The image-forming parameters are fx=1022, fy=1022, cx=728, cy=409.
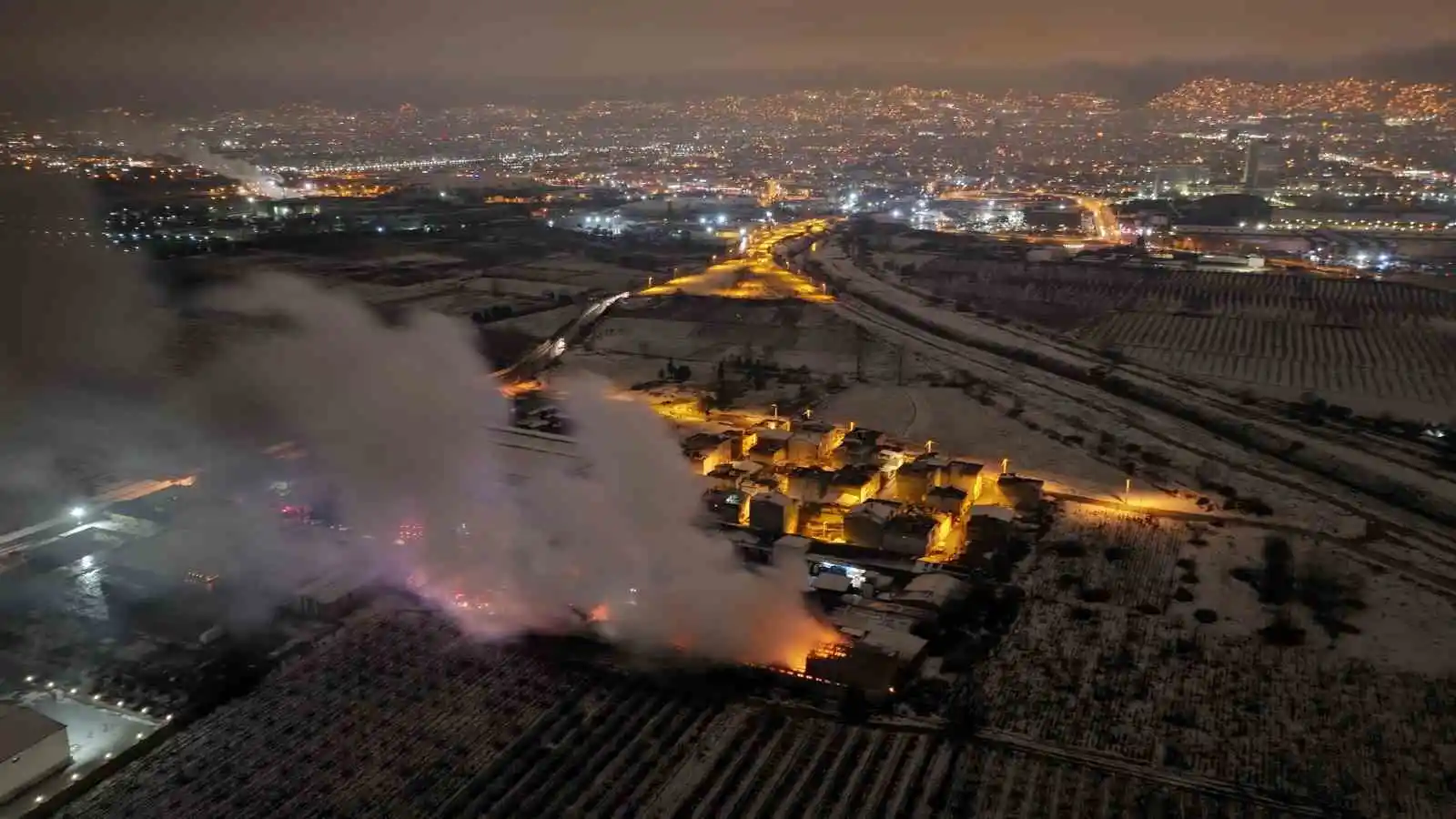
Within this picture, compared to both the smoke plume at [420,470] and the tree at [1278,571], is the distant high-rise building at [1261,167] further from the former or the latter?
the smoke plume at [420,470]

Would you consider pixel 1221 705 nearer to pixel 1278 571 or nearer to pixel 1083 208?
pixel 1278 571

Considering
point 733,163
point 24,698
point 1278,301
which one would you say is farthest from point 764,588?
point 733,163

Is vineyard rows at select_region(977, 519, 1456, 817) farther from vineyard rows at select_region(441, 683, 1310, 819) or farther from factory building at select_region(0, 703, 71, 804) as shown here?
factory building at select_region(0, 703, 71, 804)

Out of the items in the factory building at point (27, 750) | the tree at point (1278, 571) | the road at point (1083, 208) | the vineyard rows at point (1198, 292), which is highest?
the factory building at point (27, 750)

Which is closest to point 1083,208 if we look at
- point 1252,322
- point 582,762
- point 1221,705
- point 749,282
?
point 1252,322

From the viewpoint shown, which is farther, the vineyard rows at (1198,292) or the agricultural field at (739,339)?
the vineyard rows at (1198,292)

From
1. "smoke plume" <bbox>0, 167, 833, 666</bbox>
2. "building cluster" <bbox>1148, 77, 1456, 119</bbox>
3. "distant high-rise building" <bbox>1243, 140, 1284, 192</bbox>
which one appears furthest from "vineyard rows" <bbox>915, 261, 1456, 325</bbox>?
"building cluster" <bbox>1148, 77, 1456, 119</bbox>

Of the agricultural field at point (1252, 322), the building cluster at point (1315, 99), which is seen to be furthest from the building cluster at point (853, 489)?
the building cluster at point (1315, 99)
